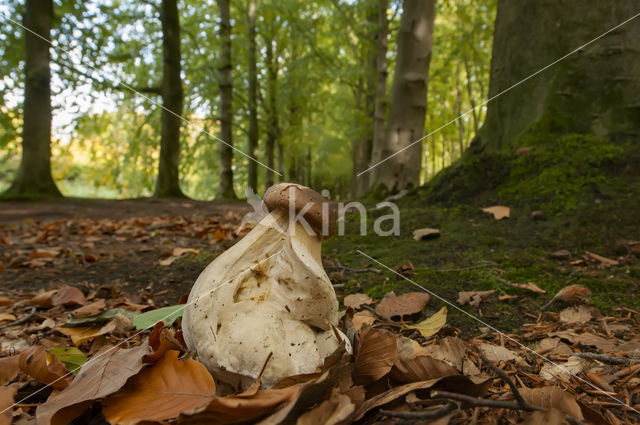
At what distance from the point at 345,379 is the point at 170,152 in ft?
32.5

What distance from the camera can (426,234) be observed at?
2.87 metres

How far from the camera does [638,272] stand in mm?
2137

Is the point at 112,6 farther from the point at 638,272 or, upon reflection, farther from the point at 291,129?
the point at 638,272

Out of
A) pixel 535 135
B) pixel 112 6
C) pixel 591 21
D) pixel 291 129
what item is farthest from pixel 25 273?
pixel 291 129

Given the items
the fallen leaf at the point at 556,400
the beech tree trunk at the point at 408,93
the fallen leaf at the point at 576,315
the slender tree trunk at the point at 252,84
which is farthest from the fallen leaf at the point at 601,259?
the slender tree trunk at the point at 252,84

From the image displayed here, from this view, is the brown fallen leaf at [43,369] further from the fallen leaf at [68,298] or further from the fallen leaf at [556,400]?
the fallen leaf at [556,400]

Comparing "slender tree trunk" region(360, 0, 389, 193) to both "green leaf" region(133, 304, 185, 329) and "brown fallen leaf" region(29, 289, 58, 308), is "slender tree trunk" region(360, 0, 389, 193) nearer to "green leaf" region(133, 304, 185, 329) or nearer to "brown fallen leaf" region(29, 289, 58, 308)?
"brown fallen leaf" region(29, 289, 58, 308)

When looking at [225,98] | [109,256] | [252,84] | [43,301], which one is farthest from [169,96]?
[43,301]

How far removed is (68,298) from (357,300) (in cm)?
154

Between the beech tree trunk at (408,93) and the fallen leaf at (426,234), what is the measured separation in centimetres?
206

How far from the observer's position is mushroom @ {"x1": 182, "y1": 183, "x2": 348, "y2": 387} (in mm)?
1077

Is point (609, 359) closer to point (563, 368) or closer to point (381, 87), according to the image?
point (563, 368)

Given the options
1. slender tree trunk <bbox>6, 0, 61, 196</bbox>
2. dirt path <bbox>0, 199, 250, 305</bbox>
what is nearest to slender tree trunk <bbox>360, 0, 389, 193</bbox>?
dirt path <bbox>0, 199, 250, 305</bbox>

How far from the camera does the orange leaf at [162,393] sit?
995 mm
